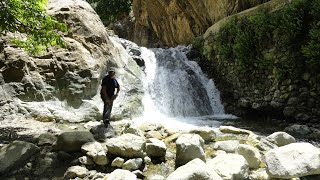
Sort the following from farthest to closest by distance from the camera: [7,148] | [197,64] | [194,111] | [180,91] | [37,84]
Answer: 1. [197,64]
2. [180,91]
3. [194,111]
4. [37,84]
5. [7,148]

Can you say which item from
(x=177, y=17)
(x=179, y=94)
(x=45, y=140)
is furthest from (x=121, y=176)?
(x=177, y=17)

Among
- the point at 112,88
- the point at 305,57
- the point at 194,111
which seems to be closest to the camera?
the point at 112,88

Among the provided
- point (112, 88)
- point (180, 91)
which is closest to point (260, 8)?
point (180, 91)

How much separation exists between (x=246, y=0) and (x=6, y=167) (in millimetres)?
13762

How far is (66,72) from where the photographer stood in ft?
30.0

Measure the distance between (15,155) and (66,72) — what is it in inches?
192

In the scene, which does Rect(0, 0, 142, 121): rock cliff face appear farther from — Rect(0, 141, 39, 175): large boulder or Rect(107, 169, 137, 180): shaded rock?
Rect(107, 169, 137, 180): shaded rock

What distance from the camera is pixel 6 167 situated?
436 cm

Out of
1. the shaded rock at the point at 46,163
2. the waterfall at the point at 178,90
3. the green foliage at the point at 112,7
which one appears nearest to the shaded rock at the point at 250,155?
the shaded rock at the point at 46,163

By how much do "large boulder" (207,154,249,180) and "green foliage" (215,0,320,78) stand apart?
6098 millimetres

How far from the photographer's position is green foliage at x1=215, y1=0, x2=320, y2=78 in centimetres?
890

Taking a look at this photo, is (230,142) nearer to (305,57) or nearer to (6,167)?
(6,167)

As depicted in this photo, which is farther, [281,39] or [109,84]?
[281,39]

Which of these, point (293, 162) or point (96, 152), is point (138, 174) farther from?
point (293, 162)
